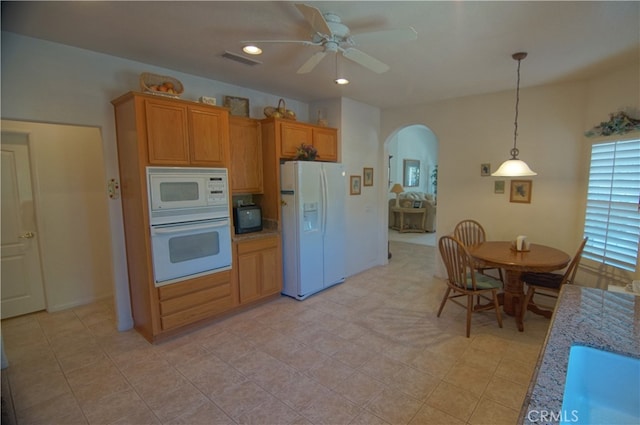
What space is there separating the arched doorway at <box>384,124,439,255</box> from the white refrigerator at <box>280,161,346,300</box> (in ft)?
13.1

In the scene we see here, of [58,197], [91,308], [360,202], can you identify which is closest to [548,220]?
[360,202]

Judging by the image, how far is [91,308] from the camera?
3.69 m

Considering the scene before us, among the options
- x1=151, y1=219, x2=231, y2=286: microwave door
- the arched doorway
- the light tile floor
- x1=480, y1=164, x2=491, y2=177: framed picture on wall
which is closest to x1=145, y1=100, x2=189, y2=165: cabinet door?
x1=151, y1=219, x2=231, y2=286: microwave door

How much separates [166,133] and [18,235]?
7.58ft

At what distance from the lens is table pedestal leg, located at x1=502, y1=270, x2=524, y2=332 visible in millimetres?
3290

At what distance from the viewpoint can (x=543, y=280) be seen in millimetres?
3232

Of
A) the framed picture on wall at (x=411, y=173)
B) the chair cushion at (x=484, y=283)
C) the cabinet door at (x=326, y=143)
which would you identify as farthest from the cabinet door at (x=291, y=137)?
the framed picture on wall at (x=411, y=173)

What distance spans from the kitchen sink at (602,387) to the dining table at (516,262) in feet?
6.65

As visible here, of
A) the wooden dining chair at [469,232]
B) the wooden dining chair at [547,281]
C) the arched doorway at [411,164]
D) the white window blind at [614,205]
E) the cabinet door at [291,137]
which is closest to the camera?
the white window blind at [614,205]

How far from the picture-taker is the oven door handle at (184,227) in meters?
2.77

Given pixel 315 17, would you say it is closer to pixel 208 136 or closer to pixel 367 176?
pixel 208 136

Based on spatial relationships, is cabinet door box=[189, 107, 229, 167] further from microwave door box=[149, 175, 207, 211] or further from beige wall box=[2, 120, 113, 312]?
beige wall box=[2, 120, 113, 312]

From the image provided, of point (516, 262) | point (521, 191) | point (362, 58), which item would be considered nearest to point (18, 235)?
point (362, 58)

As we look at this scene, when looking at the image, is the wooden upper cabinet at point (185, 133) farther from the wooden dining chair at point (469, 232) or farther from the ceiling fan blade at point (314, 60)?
the wooden dining chair at point (469, 232)
